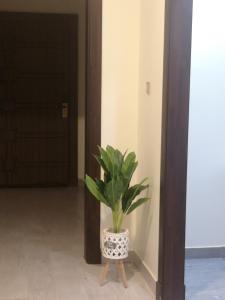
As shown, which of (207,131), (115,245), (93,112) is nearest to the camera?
(115,245)

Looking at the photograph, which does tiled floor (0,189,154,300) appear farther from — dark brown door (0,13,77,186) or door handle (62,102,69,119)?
door handle (62,102,69,119)

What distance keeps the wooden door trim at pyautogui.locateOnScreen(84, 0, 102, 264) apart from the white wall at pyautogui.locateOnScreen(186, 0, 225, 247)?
674 mm

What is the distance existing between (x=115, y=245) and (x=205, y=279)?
704 millimetres

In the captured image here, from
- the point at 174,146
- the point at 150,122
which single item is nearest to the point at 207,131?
the point at 150,122

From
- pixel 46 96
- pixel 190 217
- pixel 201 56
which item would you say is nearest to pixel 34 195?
pixel 46 96

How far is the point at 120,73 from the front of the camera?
3.72m

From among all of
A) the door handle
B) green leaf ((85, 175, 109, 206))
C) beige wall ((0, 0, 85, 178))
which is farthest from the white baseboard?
beige wall ((0, 0, 85, 178))

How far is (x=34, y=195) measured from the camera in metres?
6.18

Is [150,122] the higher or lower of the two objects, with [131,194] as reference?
higher

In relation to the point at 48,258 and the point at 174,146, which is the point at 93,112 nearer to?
the point at 174,146

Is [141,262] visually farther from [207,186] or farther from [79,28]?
[79,28]

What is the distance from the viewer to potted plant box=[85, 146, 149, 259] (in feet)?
10.8

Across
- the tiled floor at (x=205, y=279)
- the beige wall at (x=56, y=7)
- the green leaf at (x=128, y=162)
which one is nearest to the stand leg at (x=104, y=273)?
the tiled floor at (x=205, y=279)

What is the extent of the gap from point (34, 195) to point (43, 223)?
4.17ft
